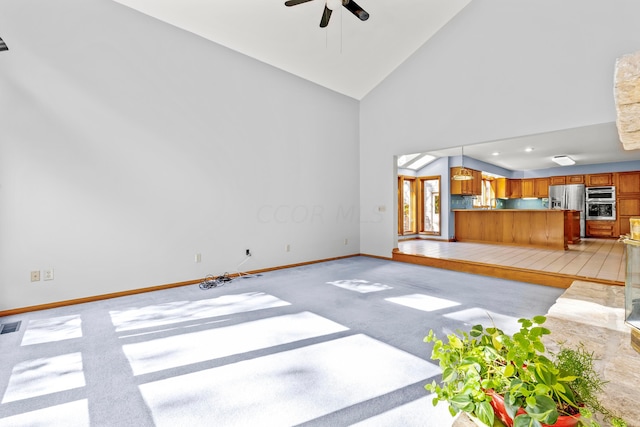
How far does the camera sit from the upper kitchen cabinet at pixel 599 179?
850cm

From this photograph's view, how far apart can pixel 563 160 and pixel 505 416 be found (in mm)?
9952

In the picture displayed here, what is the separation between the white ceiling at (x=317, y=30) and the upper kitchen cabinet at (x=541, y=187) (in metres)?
7.44

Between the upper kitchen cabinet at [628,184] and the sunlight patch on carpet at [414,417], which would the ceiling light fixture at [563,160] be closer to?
the upper kitchen cabinet at [628,184]

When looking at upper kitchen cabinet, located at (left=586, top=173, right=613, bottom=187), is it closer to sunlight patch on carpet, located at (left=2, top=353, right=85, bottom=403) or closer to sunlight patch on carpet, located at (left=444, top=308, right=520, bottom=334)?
sunlight patch on carpet, located at (left=444, top=308, right=520, bottom=334)

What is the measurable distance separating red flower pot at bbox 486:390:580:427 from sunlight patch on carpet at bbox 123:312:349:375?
5.85ft

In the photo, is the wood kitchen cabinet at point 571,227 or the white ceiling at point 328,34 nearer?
the white ceiling at point 328,34

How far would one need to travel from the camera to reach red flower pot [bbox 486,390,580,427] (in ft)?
2.35

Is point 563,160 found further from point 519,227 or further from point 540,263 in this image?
point 540,263

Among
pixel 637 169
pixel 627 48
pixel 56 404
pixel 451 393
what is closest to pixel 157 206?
pixel 56 404

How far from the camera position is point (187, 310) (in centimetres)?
312

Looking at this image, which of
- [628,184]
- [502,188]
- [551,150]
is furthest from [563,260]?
[502,188]

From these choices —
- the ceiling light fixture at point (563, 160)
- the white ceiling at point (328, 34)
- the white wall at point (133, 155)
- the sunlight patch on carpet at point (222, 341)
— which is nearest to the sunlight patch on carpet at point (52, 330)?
the white wall at point (133, 155)

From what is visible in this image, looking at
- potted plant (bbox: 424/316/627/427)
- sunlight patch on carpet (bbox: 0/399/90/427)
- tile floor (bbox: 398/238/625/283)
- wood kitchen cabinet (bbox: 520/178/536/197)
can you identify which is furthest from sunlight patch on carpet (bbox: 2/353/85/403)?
wood kitchen cabinet (bbox: 520/178/536/197)

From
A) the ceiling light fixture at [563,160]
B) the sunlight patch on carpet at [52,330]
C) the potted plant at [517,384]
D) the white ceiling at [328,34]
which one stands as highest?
the white ceiling at [328,34]
